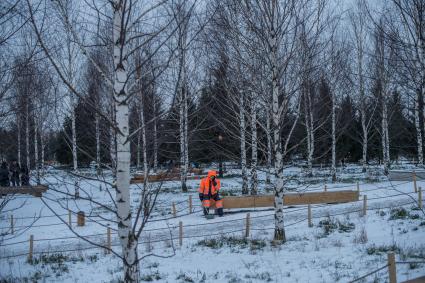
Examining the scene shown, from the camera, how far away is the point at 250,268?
793 centimetres

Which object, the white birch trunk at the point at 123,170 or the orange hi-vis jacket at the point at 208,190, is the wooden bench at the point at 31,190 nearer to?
the white birch trunk at the point at 123,170

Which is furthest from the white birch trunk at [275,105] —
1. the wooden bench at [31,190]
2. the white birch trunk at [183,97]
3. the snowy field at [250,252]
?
the wooden bench at [31,190]

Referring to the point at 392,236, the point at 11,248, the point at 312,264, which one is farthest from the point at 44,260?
the point at 392,236

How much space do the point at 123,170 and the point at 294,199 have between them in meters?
13.0

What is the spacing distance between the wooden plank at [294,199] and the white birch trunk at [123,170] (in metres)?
11.2

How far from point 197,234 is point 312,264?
474cm

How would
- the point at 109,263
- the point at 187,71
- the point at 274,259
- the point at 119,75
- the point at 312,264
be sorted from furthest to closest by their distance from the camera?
the point at 187,71 → the point at 109,263 → the point at 274,259 → the point at 312,264 → the point at 119,75

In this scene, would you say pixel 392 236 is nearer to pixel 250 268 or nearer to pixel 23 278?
pixel 250 268

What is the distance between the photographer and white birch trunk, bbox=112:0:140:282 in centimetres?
354

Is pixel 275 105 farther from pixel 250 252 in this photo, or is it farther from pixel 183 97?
pixel 183 97

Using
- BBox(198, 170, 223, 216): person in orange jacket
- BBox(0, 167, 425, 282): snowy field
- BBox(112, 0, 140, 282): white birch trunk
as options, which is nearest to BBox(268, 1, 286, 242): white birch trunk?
BBox(0, 167, 425, 282): snowy field

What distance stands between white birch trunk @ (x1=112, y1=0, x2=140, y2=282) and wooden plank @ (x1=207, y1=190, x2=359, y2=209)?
11248mm

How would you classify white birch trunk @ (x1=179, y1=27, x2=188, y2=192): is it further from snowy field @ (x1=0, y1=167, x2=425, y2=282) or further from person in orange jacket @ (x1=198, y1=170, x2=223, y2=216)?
snowy field @ (x1=0, y1=167, x2=425, y2=282)

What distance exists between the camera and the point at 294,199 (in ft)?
51.5
